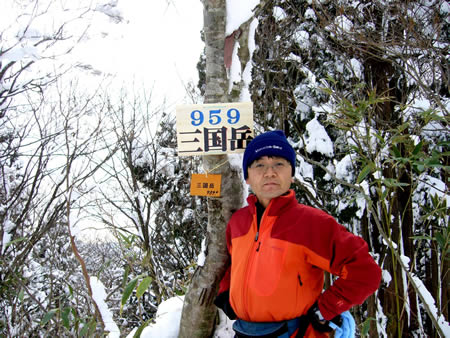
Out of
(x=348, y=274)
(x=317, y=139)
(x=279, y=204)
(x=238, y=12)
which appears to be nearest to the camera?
(x=348, y=274)

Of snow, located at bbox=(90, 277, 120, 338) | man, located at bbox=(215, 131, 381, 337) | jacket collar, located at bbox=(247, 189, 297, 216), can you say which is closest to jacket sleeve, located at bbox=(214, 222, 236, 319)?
man, located at bbox=(215, 131, 381, 337)

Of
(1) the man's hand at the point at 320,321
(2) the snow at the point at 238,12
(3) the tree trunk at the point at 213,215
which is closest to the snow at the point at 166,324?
(3) the tree trunk at the point at 213,215

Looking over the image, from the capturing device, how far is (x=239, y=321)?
1.45 metres

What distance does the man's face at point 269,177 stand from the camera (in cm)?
151

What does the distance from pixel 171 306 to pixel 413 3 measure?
3.50m

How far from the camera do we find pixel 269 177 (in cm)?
152

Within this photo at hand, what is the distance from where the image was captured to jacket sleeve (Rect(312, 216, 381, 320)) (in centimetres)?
123

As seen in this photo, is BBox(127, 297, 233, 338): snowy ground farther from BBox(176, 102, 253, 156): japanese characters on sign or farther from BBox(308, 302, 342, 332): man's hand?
BBox(176, 102, 253, 156): japanese characters on sign

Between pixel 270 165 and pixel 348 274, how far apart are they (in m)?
0.60

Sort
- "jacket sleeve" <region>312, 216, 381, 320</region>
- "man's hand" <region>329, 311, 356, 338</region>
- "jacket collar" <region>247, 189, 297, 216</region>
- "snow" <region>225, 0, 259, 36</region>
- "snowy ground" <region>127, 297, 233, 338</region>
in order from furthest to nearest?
"snowy ground" <region>127, 297, 233, 338</region> < "snow" <region>225, 0, 259, 36</region> < "jacket collar" <region>247, 189, 297, 216</region> < "man's hand" <region>329, 311, 356, 338</region> < "jacket sleeve" <region>312, 216, 381, 320</region>

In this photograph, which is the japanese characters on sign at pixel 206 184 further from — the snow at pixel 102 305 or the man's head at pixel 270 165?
the snow at pixel 102 305

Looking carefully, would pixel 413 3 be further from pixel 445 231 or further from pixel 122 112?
pixel 122 112

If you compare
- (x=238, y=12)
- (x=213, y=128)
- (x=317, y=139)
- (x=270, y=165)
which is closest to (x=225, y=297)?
(x=270, y=165)

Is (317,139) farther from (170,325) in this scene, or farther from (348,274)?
(348,274)
